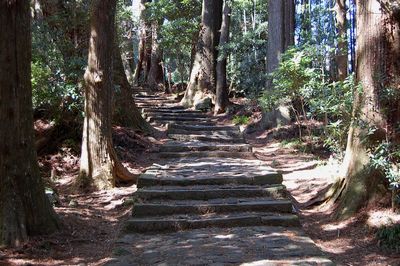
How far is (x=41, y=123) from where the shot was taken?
9.57 metres

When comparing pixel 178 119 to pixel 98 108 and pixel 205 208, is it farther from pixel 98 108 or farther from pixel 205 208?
pixel 205 208

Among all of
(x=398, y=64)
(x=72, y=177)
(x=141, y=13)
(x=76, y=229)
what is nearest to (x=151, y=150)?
(x=72, y=177)

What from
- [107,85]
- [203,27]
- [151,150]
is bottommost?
[151,150]

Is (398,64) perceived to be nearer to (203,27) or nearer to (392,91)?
(392,91)

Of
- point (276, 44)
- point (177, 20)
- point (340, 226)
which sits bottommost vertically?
point (340, 226)

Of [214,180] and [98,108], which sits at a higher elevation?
[98,108]

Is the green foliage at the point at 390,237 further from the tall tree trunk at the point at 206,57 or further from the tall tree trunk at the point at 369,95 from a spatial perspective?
the tall tree trunk at the point at 206,57

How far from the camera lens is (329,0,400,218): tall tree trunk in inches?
221

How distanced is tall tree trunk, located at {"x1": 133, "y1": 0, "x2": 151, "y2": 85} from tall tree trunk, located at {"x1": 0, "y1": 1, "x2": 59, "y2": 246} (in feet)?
59.5

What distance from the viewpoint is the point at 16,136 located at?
4.90 metres

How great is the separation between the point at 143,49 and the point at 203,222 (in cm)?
2274

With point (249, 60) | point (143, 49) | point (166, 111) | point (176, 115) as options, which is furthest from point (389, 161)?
point (143, 49)

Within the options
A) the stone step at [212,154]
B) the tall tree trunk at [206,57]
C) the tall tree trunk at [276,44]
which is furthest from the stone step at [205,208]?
the tall tree trunk at [206,57]

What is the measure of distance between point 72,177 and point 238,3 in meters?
13.9
